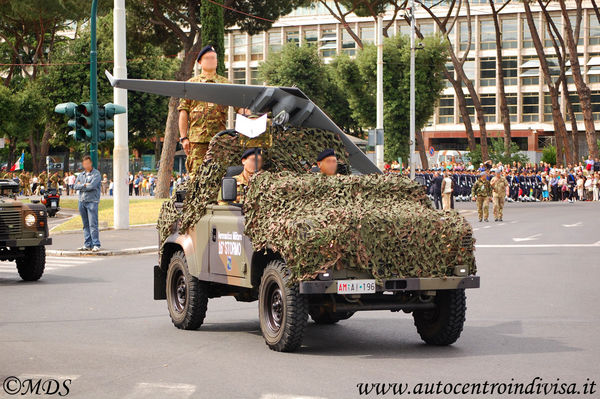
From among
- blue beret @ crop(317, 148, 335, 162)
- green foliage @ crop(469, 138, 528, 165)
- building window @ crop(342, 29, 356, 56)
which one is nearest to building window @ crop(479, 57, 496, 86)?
building window @ crop(342, 29, 356, 56)

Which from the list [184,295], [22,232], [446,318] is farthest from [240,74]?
[446,318]

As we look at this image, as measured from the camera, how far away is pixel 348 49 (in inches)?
4144

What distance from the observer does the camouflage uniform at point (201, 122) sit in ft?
39.0

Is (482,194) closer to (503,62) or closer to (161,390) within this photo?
(161,390)

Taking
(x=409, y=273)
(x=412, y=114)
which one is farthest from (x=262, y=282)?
(x=412, y=114)

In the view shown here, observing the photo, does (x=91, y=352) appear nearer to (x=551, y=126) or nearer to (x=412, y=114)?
(x=412, y=114)

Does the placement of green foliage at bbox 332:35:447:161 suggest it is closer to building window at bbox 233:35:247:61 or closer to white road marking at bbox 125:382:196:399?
building window at bbox 233:35:247:61

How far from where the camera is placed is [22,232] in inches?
664

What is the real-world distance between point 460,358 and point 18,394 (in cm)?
363

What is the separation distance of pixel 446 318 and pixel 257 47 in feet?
337

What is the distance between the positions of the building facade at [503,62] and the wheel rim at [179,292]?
3396 inches

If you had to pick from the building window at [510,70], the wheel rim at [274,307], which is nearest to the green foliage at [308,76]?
the building window at [510,70]

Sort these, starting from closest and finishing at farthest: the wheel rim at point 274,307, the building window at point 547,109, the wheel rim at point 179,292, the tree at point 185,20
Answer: the wheel rim at point 274,307 → the wheel rim at point 179,292 → the tree at point 185,20 → the building window at point 547,109

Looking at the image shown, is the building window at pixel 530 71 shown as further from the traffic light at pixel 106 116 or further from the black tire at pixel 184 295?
the black tire at pixel 184 295
